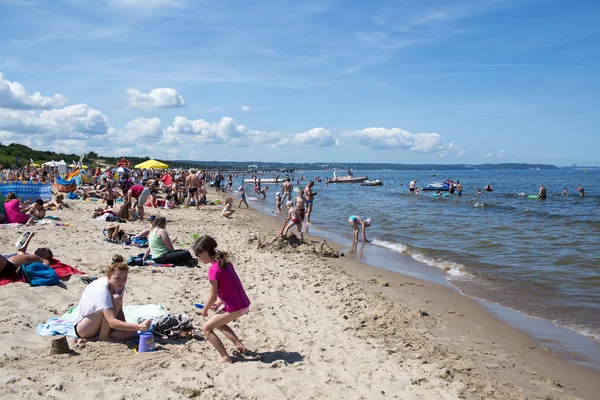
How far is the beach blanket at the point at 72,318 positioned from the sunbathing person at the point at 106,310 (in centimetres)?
20

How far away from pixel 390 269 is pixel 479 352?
198 inches

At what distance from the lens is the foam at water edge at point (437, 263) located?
10.3 m

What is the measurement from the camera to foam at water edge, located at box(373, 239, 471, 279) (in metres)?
10.3

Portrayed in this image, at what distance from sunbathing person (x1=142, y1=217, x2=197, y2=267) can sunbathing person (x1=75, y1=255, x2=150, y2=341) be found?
376 cm

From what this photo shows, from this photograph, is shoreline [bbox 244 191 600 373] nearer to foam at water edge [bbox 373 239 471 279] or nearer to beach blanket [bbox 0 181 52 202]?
foam at water edge [bbox 373 239 471 279]

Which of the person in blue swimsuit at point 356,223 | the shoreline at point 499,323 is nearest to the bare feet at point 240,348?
the shoreline at point 499,323

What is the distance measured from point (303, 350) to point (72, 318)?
2601 mm

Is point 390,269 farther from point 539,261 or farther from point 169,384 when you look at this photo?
point 169,384

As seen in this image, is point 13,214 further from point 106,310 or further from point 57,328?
point 106,310

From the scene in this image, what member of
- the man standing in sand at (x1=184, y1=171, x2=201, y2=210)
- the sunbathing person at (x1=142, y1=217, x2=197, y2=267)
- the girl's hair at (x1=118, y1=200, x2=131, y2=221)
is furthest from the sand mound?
the man standing in sand at (x1=184, y1=171, x2=201, y2=210)

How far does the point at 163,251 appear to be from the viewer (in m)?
8.85

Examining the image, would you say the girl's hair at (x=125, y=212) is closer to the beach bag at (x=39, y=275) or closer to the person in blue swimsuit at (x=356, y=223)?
the person in blue swimsuit at (x=356, y=223)

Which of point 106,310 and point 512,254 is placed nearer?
point 106,310

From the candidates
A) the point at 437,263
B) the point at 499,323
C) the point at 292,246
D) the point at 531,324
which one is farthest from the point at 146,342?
the point at 437,263
